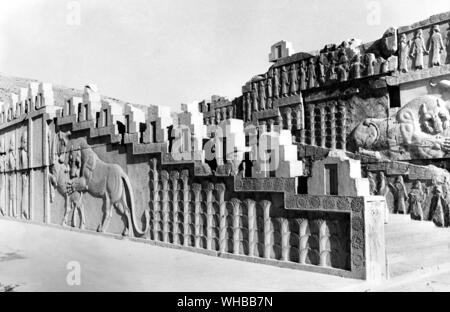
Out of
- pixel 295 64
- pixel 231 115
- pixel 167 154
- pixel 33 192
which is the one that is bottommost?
pixel 33 192

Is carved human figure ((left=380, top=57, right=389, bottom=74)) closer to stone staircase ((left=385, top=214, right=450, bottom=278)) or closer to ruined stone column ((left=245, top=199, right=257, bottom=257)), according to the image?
stone staircase ((left=385, top=214, right=450, bottom=278))

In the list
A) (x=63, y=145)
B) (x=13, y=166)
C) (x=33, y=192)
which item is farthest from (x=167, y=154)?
(x=13, y=166)

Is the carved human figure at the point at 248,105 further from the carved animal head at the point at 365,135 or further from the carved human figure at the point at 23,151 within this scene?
the carved human figure at the point at 23,151

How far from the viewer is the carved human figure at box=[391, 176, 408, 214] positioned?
1059 centimetres

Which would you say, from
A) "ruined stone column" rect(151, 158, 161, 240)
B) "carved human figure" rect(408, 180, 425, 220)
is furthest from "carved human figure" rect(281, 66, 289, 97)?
"ruined stone column" rect(151, 158, 161, 240)

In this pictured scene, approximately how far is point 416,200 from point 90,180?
762 cm

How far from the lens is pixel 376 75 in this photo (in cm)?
1229

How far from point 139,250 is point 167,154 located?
1983mm

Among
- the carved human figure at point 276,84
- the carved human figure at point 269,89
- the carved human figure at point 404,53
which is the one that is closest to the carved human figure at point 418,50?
the carved human figure at point 404,53

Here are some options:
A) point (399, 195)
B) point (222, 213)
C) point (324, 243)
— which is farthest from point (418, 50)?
point (324, 243)

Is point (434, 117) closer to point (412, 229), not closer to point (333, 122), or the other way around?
point (333, 122)

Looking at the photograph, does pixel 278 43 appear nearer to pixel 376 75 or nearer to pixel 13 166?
pixel 376 75

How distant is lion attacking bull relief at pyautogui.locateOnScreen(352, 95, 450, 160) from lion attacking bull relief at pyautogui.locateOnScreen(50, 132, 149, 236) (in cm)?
594

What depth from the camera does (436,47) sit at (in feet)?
36.7
